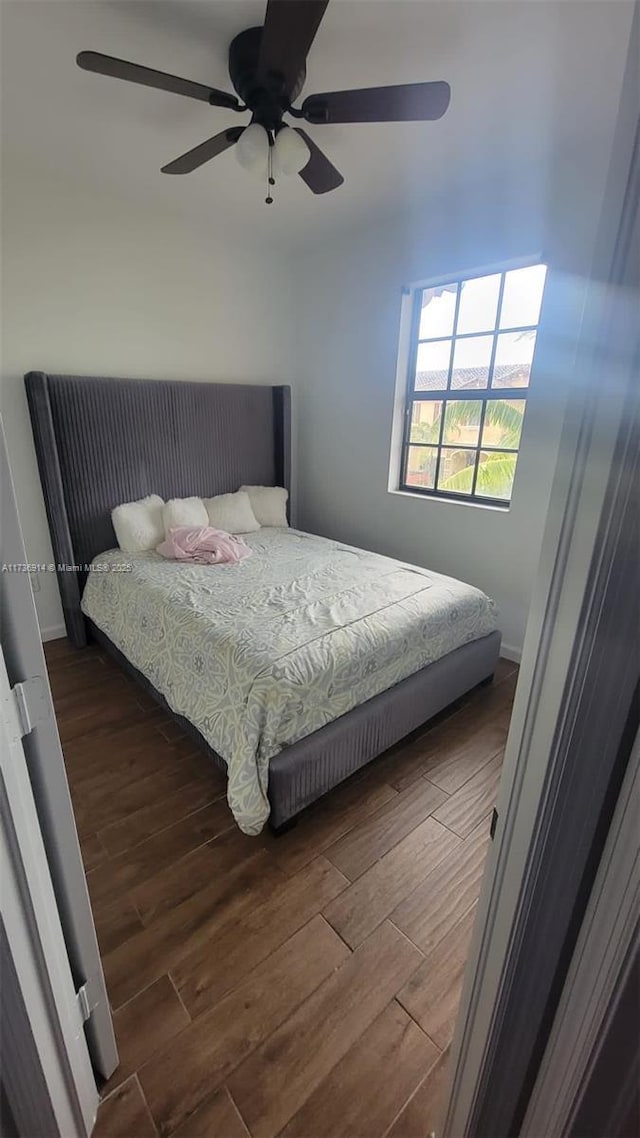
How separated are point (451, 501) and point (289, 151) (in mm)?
2007

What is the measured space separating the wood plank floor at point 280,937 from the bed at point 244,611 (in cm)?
17

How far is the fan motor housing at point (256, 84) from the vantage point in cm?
154

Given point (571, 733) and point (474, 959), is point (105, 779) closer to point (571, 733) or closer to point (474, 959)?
point (474, 959)

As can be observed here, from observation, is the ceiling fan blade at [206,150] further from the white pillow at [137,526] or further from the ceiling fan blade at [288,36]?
the white pillow at [137,526]

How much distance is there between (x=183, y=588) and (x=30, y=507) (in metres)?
1.26

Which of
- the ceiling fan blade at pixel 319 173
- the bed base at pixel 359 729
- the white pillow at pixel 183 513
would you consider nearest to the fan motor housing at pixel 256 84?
the ceiling fan blade at pixel 319 173

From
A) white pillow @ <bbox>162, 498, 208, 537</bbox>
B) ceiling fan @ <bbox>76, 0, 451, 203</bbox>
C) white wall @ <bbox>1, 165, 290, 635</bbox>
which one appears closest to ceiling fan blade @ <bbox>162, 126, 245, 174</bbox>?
ceiling fan @ <bbox>76, 0, 451, 203</bbox>

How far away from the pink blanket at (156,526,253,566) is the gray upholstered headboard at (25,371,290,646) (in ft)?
1.64

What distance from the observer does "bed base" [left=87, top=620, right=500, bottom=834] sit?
1.58 metres

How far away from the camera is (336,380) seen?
3598mm

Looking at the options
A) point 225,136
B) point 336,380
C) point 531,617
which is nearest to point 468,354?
point 336,380

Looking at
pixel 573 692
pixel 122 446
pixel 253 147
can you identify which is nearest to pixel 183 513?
pixel 122 446

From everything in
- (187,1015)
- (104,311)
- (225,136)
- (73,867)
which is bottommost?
(187,1015)

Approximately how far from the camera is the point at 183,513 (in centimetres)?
302
